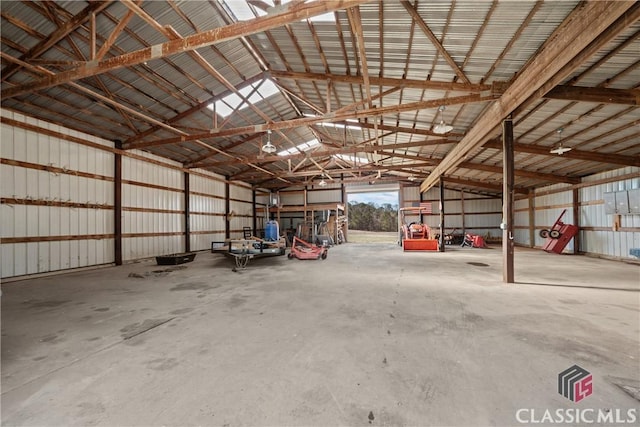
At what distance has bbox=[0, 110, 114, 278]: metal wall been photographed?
672 cm

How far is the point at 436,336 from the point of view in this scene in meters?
3.17

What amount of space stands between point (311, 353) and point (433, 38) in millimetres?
5447

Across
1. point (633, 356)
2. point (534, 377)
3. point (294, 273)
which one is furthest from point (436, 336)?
point (294, 273)

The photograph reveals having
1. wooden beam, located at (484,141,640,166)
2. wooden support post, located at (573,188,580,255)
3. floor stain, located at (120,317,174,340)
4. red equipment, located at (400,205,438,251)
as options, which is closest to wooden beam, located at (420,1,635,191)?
wooden beam, located at (484,141,640,166)

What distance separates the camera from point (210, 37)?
3.90 metres

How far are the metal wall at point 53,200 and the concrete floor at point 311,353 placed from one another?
7.37 ft

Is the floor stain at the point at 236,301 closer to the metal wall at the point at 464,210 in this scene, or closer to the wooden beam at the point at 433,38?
the wooden beam at the point at 433,38

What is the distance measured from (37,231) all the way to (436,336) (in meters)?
10.4

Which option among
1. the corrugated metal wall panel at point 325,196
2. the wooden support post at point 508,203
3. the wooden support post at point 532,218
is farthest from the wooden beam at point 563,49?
the corrugated metal wall panel at point 325,196

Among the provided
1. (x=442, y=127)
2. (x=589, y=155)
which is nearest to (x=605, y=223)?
(x=589, y=155)

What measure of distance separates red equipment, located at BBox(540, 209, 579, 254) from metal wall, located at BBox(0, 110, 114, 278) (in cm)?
1862

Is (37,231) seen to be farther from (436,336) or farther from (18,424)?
(436,336)

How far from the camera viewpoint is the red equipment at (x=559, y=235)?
11336 millimetres

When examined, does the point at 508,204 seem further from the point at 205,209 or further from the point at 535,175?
the point at 205,209
